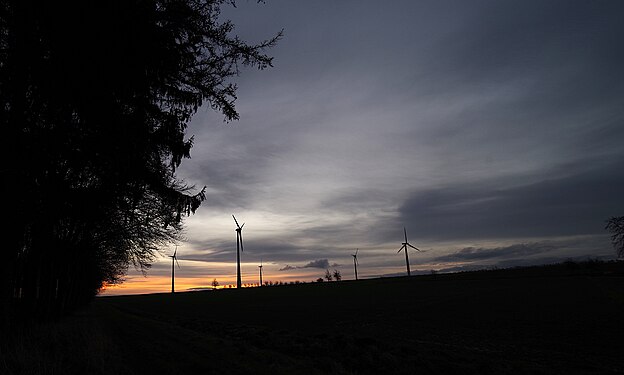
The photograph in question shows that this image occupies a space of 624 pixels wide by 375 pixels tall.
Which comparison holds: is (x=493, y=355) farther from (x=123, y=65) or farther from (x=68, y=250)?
(x=68, y=250)

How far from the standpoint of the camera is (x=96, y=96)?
6.06 meters

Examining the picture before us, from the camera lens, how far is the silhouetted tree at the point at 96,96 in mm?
5660

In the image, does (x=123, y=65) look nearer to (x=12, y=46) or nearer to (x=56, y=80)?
(x=56, y=80)

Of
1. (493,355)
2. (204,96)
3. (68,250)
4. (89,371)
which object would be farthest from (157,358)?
(68,250)

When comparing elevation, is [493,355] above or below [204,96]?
below

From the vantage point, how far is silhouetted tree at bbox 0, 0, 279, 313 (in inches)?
223

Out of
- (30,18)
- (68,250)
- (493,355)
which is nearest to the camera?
(30,18)

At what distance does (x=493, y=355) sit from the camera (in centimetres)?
1299

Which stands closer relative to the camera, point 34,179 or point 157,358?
point 34,179

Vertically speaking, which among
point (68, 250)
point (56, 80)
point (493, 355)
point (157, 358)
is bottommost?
point (493, 355)

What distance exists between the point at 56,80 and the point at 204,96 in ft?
9.75

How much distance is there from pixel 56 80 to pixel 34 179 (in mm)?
2241

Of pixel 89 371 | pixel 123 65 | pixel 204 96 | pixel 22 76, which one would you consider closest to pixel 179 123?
pixel 204 96

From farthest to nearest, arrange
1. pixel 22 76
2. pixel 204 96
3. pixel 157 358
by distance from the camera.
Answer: pixel 157 358 < pixel 204 96 < pixel 22 76
